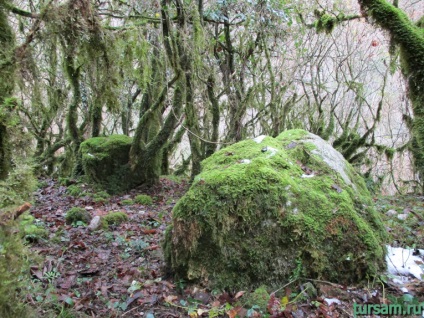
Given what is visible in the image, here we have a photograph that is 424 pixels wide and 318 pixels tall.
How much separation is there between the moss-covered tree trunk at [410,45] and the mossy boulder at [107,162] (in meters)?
6.48

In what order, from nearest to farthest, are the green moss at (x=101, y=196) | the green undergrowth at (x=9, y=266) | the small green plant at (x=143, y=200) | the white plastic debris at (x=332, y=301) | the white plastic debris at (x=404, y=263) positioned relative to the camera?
1. the green undergrowth at (x=9, y=266)
2. the white plastic debris at (x=332, y=301)
3. the white plastic debris at (x=404, y=263)
4. the green moss at (x=101, y=196)
5. the small green plant at (x=143, y=200)

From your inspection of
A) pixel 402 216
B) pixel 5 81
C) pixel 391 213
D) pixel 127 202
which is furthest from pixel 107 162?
pixel 402 216

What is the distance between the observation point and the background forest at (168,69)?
306 cm

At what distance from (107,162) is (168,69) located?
3.56m

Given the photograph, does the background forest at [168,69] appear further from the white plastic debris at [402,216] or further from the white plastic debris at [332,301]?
the white plastic debris at [332,301]

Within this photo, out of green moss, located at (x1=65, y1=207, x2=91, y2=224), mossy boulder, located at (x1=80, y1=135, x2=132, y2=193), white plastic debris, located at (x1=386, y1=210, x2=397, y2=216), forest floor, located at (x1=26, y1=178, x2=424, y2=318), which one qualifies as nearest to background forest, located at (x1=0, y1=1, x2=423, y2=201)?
mossy boulder, located at (x1=80, y1=135, x2=132, y2=193)

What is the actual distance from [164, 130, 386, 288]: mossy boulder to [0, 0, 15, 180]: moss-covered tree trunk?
1.64 metres

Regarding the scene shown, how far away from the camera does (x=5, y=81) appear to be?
307 cm

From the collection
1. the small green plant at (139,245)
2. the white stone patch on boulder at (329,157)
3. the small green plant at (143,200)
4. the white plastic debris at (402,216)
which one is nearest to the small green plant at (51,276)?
the small green plant at (139,245)

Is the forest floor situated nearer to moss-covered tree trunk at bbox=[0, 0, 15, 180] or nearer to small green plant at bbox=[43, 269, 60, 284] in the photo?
small green plant at bbox=[43, 269, 60, 284]

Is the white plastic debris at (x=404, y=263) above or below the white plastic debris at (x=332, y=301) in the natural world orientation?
above

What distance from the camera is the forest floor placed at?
2680 mm

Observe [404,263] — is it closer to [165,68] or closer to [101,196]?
[101,196]

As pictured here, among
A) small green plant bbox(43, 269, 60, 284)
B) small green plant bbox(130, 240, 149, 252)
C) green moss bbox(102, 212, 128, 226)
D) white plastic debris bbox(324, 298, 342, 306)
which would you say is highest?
green moss bbox(102, 212, 128, 226)
